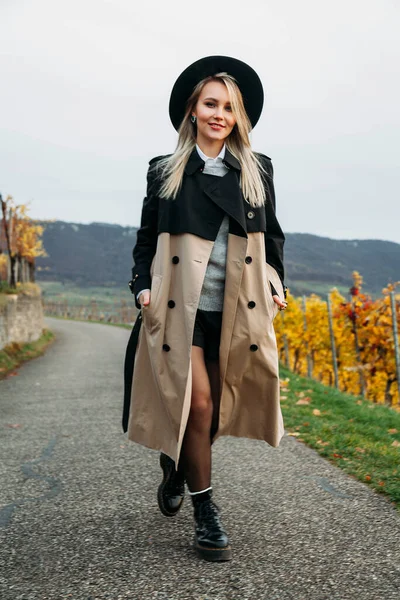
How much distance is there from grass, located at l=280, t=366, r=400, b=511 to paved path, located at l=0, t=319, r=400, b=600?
137mm

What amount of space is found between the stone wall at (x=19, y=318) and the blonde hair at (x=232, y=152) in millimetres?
10292

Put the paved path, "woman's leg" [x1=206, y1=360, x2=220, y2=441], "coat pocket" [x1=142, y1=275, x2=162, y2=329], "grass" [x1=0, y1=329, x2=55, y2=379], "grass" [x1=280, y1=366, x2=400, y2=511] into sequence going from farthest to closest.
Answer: "grass" [x1=0, y1=329, x2=55, y2=379]
"grass" [x1=280, y1=366, x2=400, y2=511]
"woman's leg" [x1=206, y1=360, x2=220, y2=441]
"coat pocket" [x1=142, y1=275, x2=162, y2=329]
the paved path

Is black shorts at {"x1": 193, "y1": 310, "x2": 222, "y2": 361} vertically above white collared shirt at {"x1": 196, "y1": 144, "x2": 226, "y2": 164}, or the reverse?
white collared shirt at {"x1": 196, "y1": 144, "x2": 226, "y2": 164}

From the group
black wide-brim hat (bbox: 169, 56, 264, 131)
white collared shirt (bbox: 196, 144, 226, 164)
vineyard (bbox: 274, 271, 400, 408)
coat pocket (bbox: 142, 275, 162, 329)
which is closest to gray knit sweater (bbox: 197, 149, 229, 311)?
coat pocket (bbox: 142, 275, 162, 329)

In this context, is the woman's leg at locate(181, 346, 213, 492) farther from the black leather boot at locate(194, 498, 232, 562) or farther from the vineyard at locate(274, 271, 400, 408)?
the vineyard at locate(274, 271, 400, 408)

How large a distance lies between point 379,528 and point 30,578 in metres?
1.54

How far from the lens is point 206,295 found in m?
2.86

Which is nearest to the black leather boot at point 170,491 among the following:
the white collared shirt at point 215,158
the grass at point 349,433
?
the grass at point 349,433

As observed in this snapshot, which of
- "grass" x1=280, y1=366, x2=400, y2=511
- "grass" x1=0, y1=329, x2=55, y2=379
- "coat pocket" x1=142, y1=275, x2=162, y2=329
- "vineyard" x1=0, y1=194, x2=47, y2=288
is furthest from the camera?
"vineyard" x1=0, y1=194, x2=47, y2=288

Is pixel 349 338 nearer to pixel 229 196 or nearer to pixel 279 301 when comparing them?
pixel 279 301

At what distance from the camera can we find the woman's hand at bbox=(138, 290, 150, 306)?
2824 millimetres

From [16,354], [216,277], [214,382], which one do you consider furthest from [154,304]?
[16,354]

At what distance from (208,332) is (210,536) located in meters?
0.86

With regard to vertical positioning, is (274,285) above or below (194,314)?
above
